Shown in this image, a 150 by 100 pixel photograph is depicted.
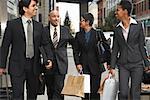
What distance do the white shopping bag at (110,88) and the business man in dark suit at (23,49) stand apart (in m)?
1.10

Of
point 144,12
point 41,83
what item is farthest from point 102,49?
point 144,12

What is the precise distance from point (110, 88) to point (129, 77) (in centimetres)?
35

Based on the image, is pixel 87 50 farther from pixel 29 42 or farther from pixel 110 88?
pixel 29 42

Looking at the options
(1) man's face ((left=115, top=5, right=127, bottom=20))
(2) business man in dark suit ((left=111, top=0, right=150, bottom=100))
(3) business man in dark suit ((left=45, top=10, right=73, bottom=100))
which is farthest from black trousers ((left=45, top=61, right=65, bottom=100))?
(1) man's face ((left=115, top=5, right=127, bottom=20))

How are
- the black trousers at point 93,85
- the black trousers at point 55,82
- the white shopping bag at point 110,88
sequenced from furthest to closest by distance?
the black trousers at point 93,85 < the black trousers at point 55,82 < the white shopping bag at point 110,88

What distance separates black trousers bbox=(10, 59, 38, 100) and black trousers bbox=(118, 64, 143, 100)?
1.26m

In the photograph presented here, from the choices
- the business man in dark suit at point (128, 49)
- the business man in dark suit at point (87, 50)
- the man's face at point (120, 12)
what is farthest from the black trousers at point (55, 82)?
the man's face at point (120, 12)

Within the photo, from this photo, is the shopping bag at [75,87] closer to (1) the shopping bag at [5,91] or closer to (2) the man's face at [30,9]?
(1) the shopping bag at [5,91]

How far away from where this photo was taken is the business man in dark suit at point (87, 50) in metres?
6.88

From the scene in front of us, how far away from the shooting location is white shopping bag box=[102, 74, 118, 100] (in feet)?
21.0

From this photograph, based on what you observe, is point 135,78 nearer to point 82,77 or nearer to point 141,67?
point 141,67

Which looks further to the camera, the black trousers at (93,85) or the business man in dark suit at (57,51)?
the black trousers at (93,85)

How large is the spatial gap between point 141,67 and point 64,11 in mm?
61247

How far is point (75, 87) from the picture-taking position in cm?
673
